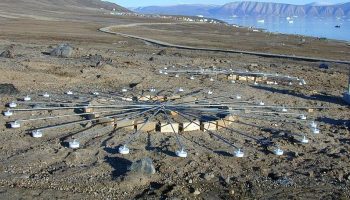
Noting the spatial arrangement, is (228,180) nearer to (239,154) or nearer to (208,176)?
(208,176)

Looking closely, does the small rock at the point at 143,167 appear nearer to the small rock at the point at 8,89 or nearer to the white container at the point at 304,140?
the white container at the point at 304,140

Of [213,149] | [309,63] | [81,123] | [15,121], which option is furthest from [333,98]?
[309,63]

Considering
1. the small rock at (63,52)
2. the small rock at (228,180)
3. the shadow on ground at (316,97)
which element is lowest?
the small rock at (63,52)

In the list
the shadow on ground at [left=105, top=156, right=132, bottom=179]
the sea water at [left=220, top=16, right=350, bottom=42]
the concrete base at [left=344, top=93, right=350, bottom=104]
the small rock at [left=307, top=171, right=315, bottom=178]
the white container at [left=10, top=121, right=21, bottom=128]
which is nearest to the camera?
the shadow on ground at [left=105, top=156, right=132, bottom=179]

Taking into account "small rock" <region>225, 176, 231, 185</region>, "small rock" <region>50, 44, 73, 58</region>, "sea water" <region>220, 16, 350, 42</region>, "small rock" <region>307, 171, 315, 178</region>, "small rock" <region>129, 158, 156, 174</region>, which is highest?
"small rock" <region>129, 158, 156, 174</region>

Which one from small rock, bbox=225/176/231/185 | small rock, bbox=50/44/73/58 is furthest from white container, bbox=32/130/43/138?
small rock, bbox=50/44/73/58

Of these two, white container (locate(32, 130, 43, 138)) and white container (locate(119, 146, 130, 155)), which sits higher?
white container (locate(119, 146, 130, 155))

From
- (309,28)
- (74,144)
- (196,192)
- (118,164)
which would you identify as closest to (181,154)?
(118,164)

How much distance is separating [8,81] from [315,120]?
7435mm

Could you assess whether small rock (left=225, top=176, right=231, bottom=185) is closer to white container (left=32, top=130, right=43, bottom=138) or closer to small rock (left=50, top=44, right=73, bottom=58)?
white container (left=32, top=130, right=43, bottom=138)

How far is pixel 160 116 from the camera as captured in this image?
10133 mm

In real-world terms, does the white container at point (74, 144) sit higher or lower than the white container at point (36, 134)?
higher

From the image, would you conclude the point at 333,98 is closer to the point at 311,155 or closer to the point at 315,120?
the point at 315,120

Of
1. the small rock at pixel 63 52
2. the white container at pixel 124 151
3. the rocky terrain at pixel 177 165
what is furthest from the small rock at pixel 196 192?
the small rock at pixel 63 52
